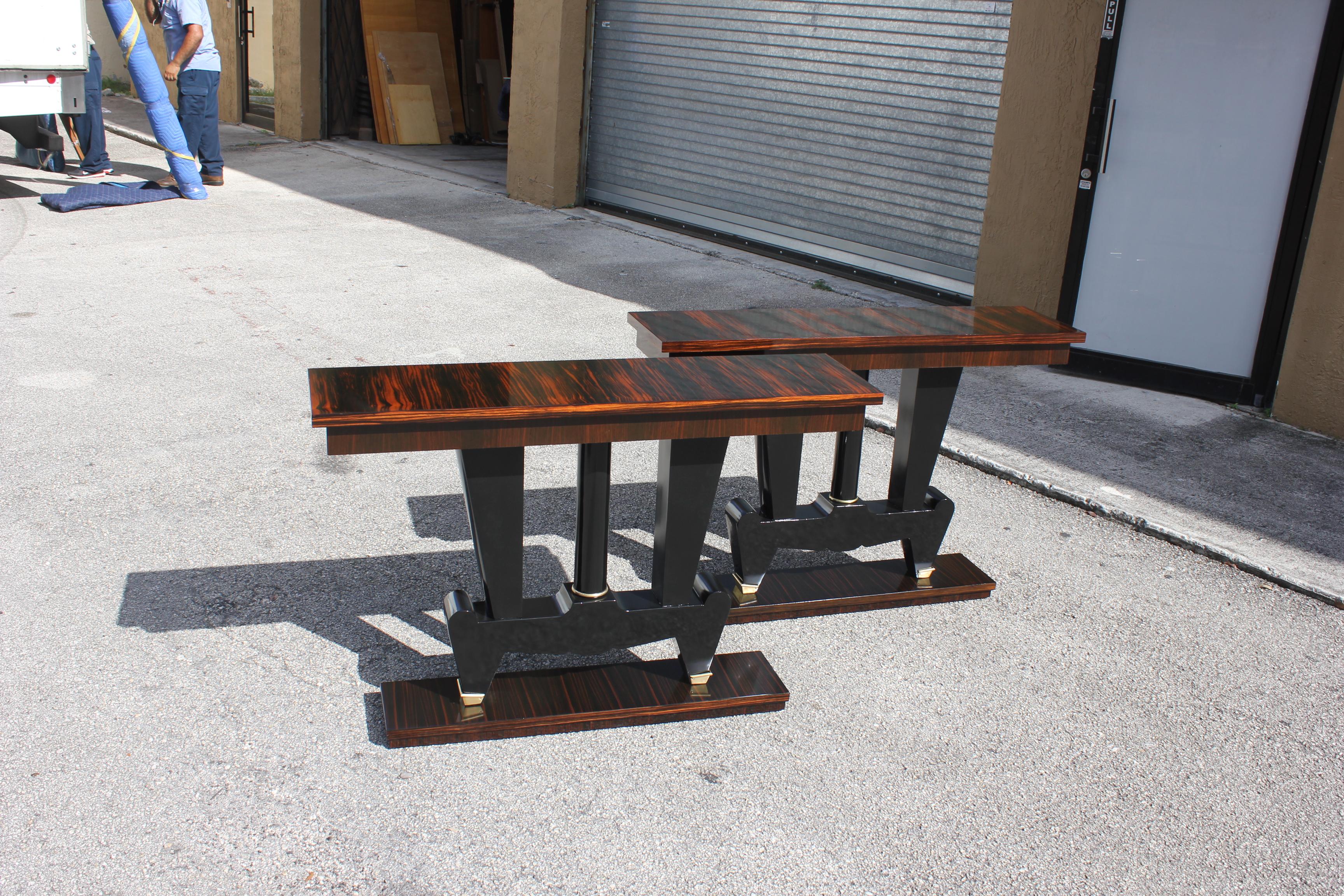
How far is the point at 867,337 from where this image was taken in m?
3.20

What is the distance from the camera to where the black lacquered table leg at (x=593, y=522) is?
2.71 m

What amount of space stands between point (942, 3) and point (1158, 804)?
5.60 metres

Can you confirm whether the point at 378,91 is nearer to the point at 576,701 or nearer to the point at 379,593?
the point at 379,593

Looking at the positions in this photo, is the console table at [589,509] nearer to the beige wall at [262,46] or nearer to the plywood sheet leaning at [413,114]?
the plywood sheet leaning at [413,114]

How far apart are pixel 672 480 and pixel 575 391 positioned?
0.38 metres

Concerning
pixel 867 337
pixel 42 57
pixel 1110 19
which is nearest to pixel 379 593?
pixel 867 337

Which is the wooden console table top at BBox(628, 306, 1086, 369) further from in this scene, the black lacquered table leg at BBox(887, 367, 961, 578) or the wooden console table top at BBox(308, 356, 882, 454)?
the wooden console table top at BBox(308, 356, 882, 454)

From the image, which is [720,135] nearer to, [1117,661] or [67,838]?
[1117,661]

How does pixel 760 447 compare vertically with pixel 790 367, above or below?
below

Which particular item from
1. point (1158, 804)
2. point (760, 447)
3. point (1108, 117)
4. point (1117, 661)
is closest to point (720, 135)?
point (1108, 117)

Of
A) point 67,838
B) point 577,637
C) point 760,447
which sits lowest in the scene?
point 67,838

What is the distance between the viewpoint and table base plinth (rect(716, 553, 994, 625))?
3324mm

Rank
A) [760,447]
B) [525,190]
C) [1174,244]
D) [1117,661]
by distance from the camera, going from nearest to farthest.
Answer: [1117,661] → [760,447] → [1174,244] → [525,190]

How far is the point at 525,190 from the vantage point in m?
9.88
